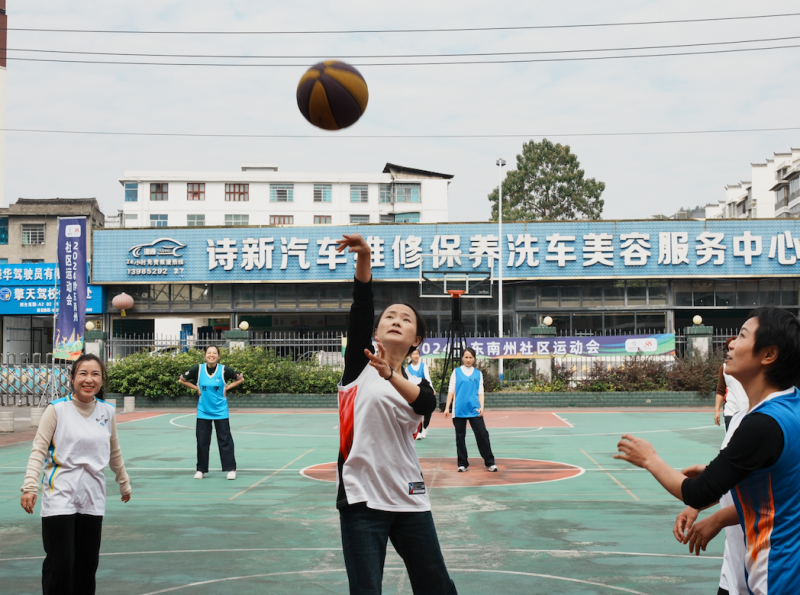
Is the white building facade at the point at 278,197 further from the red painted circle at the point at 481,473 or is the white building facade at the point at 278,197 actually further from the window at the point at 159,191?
the red painted circle at the point at 481,473

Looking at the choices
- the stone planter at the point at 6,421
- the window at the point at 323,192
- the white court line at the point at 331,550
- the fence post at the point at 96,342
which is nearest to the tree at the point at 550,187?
the window at the point at 323,192

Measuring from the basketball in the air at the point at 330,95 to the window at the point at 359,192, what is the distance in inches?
2033

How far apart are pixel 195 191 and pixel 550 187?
26.3m

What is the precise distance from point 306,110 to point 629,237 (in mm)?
30211

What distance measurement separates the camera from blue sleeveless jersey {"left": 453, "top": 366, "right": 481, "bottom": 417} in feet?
40.0

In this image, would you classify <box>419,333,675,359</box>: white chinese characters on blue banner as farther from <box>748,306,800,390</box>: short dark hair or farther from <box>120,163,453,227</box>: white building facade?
<box>120,163,453,227</box>: white building facade

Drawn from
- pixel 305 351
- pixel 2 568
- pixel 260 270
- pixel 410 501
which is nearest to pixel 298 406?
pixel 305 351

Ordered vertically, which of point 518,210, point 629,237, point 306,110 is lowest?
point 306,110

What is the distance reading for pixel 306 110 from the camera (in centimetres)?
632

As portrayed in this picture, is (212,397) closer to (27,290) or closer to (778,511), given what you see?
(778,511)

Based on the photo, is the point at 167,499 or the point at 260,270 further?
the point at 260,270

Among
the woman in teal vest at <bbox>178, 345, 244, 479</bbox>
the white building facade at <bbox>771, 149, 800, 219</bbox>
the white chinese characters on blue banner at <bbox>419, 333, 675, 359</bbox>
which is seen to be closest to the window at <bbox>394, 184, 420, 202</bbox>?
the white building facade at <bbox>771, 149, 800, 219</bbox>

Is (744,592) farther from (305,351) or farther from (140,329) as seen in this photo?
(140,329)

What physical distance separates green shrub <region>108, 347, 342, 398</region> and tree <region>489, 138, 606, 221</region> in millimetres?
35540
